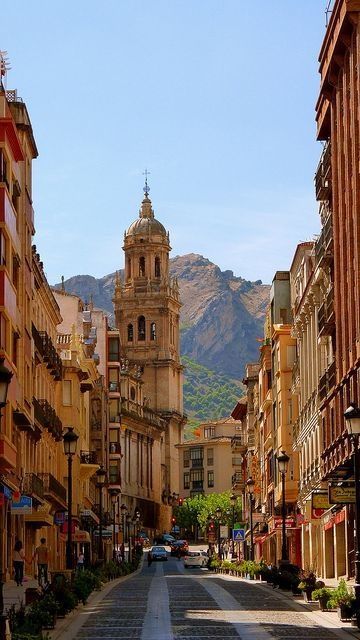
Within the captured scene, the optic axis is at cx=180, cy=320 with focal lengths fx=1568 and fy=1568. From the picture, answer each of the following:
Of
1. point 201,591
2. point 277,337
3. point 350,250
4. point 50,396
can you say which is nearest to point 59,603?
point 201,591

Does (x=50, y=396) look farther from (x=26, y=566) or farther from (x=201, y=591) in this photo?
(x=201, y=591)

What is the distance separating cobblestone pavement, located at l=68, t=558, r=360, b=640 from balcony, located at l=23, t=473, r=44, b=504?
14268 mm

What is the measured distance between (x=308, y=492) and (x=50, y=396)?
725 inches

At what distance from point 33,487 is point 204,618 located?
105ft

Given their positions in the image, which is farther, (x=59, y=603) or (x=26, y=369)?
(x=26, y=369)

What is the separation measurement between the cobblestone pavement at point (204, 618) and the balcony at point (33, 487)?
1427 cm

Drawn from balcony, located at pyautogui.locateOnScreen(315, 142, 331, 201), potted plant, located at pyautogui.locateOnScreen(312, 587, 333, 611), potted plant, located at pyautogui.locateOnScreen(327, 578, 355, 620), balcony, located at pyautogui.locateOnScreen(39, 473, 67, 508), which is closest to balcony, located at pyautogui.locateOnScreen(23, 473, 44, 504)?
balcony, located at pyautogui.locateOnScreen(39, 473, 67, 508)

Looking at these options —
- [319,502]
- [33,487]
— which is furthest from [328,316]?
[33,487]

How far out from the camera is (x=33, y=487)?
68.0 m

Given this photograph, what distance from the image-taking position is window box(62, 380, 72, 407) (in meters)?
97.2

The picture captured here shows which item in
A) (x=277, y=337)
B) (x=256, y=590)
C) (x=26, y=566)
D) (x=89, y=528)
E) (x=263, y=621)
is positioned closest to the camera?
(x=263, y=621)

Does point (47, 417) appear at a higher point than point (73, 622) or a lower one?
higher

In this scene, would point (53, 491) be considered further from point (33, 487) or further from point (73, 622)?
point (73, 622)

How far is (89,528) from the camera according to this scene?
365 ft
